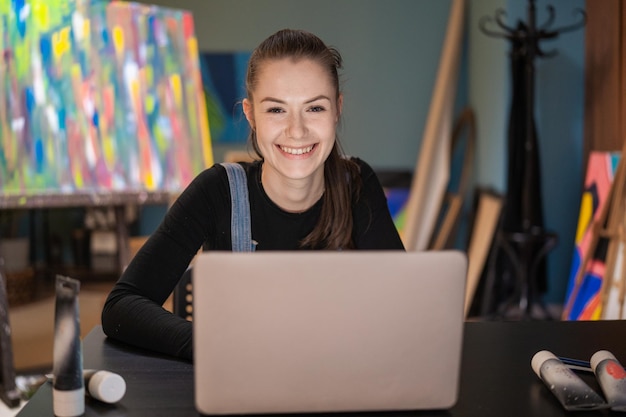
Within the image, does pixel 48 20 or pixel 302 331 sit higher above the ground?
pixel 48 20

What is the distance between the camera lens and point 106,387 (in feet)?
A: 3.01

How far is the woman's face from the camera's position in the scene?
1356mm

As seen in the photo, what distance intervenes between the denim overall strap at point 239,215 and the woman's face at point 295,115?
0.26ft

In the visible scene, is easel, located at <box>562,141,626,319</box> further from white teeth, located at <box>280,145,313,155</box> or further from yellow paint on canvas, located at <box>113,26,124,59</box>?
yellow paint on canvas, located at <box>113,26,124,59</box>

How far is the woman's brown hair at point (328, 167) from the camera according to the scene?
1.38 meters

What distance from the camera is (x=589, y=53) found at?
12.3 feet

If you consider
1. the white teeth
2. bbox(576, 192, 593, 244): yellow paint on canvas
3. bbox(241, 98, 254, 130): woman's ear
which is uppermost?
bbox(241, 98, 254, 130): woman's ear

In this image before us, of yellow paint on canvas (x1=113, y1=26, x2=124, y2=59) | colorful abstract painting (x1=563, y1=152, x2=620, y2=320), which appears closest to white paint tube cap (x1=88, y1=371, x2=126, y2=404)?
yellow paint on canvas (x1=113, y1=26, x2=124, y2=59)

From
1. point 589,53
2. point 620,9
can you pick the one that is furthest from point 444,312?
point 589,53

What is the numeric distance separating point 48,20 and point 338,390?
237 centimetres

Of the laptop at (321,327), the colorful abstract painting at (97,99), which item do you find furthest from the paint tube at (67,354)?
the colorful abstract painting at (97,99)

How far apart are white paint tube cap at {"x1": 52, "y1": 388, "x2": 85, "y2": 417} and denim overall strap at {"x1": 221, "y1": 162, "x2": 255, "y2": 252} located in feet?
1.95

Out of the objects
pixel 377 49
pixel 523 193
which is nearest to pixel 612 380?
pixel 523 193

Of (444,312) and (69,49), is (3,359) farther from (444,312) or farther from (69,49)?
(444,312)
